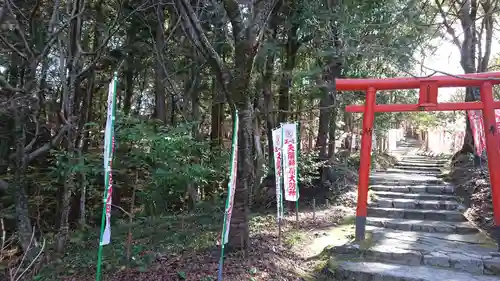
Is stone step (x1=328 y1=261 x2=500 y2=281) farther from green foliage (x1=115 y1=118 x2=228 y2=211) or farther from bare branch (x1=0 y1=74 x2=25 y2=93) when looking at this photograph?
bare branch (x1=0 y1=74 x2=25 y2=93)

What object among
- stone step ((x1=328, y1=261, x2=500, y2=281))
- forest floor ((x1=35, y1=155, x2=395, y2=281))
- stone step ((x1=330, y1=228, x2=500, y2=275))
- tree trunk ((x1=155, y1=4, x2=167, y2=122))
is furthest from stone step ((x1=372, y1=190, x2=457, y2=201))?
tree trunk ((x1=155, y1=4, x2=167, y2=122))

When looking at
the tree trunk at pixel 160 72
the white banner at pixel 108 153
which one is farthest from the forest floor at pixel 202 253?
the tree trunk at pixel 160 72

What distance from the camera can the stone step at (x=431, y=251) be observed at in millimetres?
5551

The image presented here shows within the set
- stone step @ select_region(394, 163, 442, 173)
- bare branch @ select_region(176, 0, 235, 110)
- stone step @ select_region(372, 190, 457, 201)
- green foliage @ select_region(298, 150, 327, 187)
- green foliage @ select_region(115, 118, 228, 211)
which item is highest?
bare branch @ select_region(176, 0, 235, 110)

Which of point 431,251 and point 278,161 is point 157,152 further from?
point 431,251

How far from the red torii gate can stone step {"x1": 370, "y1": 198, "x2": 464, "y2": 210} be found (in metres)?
2.10

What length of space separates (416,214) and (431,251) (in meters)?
2.45

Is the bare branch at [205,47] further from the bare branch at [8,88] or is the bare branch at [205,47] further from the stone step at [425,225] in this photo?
the stone step at [425,225]

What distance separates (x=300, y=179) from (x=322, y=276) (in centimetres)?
402

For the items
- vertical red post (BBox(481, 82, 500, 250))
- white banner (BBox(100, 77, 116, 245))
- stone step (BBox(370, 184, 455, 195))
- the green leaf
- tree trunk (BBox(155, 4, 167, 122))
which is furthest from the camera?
stone step (BBox(370, 184, 455, 195))

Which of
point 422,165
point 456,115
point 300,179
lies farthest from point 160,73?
point 456,115

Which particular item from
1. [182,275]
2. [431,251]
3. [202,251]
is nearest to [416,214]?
[431,251]

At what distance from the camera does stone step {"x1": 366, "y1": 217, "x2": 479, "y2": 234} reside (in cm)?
731

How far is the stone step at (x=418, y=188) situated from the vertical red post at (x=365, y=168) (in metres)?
4.21
